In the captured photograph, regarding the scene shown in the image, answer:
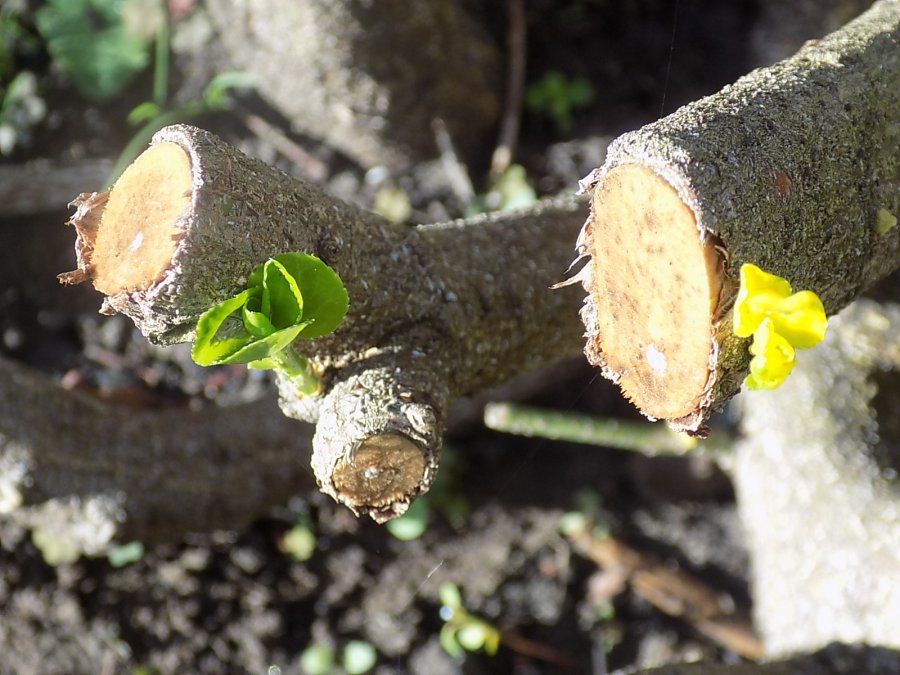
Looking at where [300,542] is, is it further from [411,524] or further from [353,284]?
[353,284]

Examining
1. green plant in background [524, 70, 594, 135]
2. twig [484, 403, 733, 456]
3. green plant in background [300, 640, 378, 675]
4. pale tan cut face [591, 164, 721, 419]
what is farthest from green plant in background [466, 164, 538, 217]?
pale tan cut face [591, 164, 721, 419]

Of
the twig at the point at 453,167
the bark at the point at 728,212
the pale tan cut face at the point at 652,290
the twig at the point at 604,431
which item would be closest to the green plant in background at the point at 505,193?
the twig at the point at 453,167

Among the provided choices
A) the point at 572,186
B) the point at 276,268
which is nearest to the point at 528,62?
the point at 572,186

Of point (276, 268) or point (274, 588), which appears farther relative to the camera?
point (274, 588)

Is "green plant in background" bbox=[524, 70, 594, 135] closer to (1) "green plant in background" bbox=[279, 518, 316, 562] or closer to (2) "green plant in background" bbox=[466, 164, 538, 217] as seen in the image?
(2) "green plant in background" bbox=[466, 164, 538, 217]

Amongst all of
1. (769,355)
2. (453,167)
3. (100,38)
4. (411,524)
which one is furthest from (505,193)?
(769,355)

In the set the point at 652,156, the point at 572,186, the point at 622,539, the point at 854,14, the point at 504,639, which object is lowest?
the point at 504,639

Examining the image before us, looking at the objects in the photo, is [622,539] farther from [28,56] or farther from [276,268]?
[28,56]
